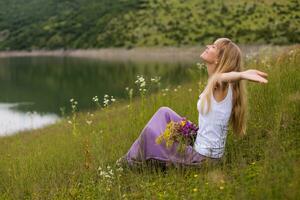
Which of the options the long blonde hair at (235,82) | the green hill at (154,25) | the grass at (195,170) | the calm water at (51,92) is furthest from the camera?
the green hill at (154,25)

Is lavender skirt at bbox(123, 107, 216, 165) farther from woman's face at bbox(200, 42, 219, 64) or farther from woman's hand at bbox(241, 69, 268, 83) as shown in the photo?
woman's hand at bbox(241, 69, 268, 83)

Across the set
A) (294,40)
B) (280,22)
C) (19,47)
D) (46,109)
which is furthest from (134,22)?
(46,109)

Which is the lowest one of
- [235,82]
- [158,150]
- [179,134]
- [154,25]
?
[154,25]

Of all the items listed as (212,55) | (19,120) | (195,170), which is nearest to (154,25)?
(19,120)

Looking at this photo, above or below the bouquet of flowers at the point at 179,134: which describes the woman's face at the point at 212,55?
above

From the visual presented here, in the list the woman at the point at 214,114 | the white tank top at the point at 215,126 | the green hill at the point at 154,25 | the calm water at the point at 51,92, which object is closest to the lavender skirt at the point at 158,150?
the woman at the point at 214,114

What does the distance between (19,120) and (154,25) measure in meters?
77.8

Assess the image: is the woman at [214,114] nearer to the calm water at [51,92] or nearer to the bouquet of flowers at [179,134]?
the bouquet of flowers at [179,134]

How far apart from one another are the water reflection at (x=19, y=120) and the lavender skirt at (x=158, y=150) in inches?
564

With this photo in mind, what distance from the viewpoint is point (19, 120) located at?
24.4 m

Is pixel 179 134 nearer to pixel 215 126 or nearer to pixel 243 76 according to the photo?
pixel 215 126

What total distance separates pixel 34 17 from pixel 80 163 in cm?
13627

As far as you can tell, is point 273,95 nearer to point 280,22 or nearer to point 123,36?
point 280,22

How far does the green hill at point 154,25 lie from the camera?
78875 mm
